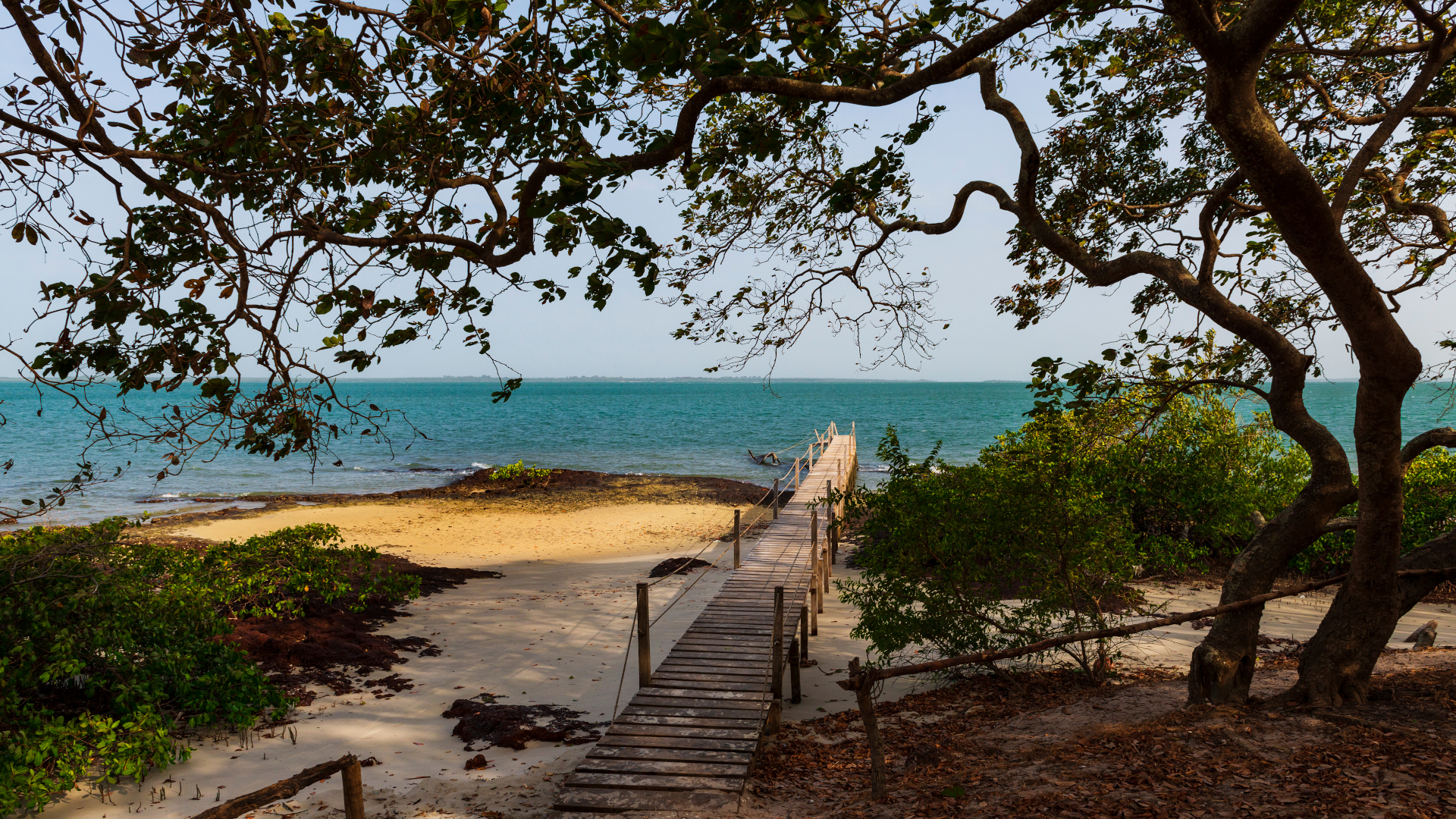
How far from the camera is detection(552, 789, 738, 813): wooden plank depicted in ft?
16.7

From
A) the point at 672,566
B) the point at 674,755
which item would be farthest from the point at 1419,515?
the point at 672,566

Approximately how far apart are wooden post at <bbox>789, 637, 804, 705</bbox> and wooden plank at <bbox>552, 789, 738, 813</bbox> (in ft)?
9.32

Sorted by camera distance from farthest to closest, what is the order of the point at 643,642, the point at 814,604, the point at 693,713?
the point at 814,604, the point at 643,642, the point at 693,713

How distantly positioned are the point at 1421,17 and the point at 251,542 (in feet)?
37.8

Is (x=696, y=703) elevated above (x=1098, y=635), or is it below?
below

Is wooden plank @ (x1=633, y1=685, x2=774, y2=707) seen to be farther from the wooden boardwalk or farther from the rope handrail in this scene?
the rope handrail

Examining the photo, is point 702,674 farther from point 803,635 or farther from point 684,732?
point 803,635

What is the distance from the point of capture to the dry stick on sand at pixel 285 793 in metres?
3.13

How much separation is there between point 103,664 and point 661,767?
441 centimetres

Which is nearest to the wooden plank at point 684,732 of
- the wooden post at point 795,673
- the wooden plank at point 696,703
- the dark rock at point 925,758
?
the wooden plank at point 696,703

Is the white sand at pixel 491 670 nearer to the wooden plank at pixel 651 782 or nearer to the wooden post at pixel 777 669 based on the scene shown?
the wooden plank at pixel 651 782

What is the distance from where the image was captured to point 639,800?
518cm

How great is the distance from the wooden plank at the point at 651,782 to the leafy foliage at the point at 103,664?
305 cm

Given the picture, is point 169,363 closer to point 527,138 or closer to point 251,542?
point 527,138
